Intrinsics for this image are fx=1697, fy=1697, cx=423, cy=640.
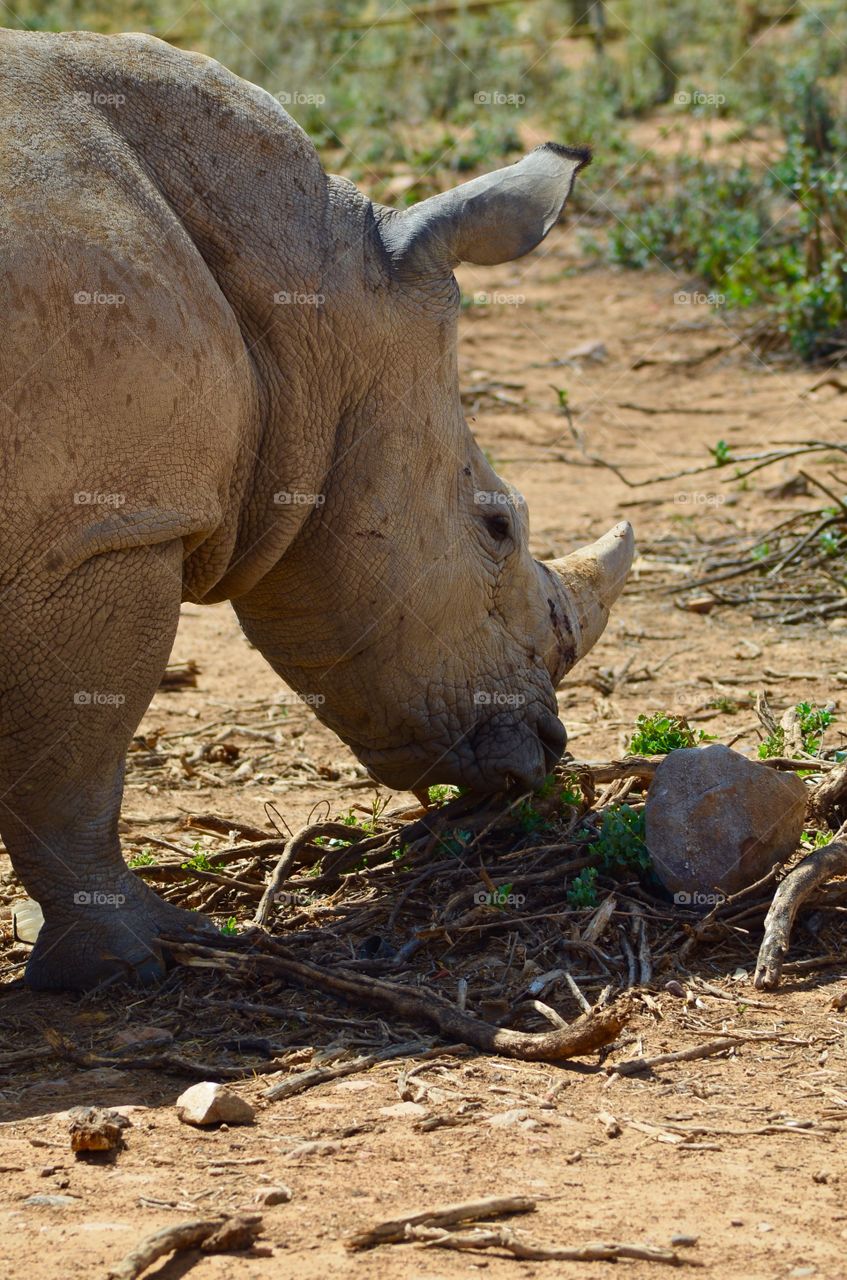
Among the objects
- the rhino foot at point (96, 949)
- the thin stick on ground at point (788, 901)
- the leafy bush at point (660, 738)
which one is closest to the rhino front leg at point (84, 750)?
the rhino foot at point (96, 949)

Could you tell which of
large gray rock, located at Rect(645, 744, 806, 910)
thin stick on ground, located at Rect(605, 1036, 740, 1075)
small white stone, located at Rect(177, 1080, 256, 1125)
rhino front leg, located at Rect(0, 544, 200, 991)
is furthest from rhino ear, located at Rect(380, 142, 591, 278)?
small white stone, located at Rect(177, 1080, 256, 1125)

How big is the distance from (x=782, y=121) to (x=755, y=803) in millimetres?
10404

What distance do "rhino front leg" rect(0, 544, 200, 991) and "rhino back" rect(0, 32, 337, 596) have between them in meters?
0.14

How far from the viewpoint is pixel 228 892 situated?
5.29 m

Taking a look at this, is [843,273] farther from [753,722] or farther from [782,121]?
[753,722]

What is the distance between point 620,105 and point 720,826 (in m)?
13.0

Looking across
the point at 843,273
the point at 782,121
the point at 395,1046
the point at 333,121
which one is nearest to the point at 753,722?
the point at 395,1046

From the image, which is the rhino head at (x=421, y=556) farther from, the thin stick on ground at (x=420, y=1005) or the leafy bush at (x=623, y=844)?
the thin stick on ground at (x=420, y=1005)

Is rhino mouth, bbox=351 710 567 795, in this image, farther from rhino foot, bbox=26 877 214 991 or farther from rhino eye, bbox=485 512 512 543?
rhino foot, bbox=26 877 214 991

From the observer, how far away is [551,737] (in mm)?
5387

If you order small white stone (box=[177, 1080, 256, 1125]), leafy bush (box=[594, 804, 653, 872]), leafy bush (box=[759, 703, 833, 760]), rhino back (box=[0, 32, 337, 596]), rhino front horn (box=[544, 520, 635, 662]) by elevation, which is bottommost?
small white stone (box=[177, 1080, 256, 1125])

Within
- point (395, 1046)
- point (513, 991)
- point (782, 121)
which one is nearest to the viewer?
point (395, 1046)

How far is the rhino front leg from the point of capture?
14.0 feet

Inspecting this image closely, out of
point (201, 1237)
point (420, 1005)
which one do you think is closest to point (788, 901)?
point (420, 1005)
